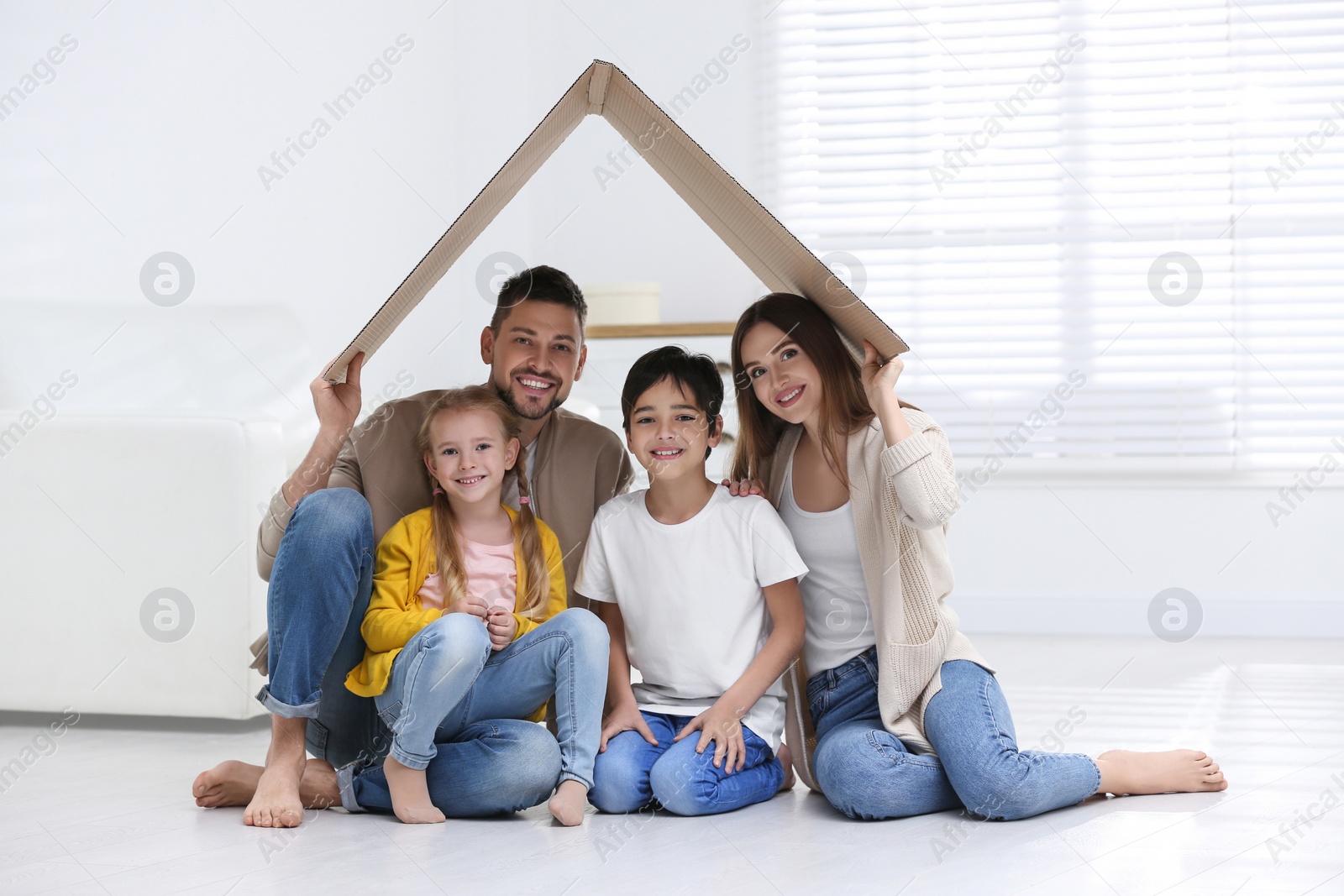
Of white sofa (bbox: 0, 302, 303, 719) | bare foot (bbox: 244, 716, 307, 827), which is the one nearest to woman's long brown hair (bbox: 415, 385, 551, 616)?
bare foot (bbox: 244, 716, 307, 827)

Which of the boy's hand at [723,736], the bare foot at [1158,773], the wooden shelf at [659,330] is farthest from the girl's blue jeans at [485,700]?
the wooden shelf at [659,330]

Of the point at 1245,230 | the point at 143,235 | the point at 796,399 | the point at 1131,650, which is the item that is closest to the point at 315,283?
the point at 143,235

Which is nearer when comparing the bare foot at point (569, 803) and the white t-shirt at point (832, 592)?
the bare foot at point (569, 803)

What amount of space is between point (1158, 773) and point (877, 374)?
24.1 inches

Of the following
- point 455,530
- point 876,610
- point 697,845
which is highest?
point 455,530

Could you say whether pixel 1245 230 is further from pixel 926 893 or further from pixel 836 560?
pixel 926 893

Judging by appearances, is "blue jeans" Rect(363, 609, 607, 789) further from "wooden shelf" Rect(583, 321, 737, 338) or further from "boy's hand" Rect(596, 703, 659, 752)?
"wooden shelf" Rect(583, 321, 737, 338)

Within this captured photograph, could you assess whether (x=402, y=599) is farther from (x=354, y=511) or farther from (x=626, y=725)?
(x=626, y=725)

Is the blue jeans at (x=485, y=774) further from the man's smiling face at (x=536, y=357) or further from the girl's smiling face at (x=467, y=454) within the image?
the man's smiling face at (x=536, y=357)

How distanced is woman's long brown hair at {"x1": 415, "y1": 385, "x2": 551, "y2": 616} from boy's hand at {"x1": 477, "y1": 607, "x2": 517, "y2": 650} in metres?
0.05

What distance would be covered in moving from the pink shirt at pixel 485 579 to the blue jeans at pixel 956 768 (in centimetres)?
43

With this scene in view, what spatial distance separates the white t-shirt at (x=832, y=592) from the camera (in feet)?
4.90

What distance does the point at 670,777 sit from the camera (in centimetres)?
138

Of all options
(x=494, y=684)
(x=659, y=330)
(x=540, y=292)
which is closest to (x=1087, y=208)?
(x=659, y=330)
